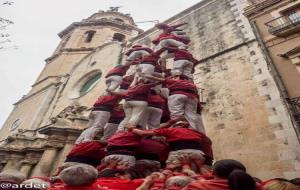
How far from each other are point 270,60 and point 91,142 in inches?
276

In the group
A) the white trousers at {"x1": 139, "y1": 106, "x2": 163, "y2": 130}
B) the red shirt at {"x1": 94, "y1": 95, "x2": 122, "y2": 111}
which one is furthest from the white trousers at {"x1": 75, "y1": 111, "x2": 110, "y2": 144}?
the white trousers at {"x1": 139, "y1": 106, "x2": 163, "y2": 130}

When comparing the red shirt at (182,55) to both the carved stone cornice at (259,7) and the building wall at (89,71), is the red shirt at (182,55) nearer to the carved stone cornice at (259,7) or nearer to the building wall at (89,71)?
the carved stone cornice at (259,7)

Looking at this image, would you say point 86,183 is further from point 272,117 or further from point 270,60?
point 270,60

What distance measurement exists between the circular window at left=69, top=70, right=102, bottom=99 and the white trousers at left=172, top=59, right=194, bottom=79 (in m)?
11.6

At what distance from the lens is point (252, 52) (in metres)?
10.2

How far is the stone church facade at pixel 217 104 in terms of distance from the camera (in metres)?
7.50

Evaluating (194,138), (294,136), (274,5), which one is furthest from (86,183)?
(274,5)

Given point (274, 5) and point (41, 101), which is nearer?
point (274, 5)

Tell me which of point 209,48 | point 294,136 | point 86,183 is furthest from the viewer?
point 209,48

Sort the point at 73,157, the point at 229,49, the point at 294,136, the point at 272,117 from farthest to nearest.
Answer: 1. the point at 229,49
2. the point at 272,117
3. the point at 294,136
4. the point at 73,157

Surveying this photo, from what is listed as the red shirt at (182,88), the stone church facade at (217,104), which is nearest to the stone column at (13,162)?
the stone church facade at (217,104)

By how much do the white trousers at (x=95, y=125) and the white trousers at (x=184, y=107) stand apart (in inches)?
72.6

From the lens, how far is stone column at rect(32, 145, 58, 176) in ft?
32.6

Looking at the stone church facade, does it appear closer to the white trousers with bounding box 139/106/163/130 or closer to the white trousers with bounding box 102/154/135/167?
the white trousers with bounding box 139/106/163/130
